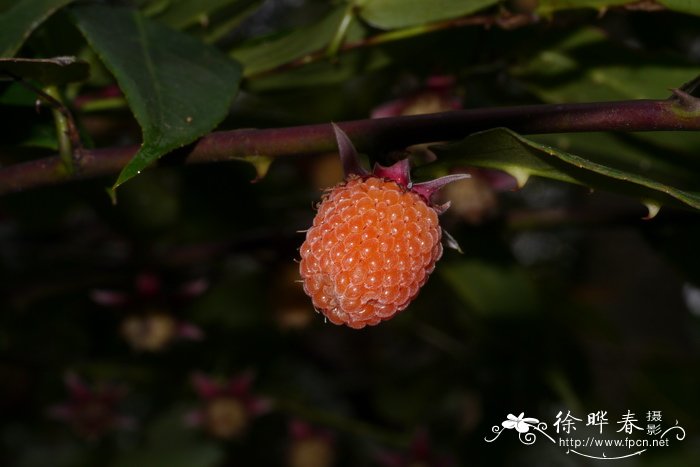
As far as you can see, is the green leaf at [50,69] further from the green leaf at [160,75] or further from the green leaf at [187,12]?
the green leaf at [187,12]

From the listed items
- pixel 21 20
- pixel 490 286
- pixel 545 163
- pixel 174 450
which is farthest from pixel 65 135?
pixel 174 450

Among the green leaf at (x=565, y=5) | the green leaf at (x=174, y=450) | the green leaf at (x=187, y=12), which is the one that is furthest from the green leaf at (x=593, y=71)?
the green leaf at (x=174, y=450)

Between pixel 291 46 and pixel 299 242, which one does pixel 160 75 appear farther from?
pixel 299 242

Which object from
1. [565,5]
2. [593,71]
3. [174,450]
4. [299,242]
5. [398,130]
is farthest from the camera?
[174,450]

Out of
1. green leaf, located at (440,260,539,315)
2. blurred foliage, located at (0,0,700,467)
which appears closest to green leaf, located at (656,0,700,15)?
blurred foliage, located at (0,0,700,467)

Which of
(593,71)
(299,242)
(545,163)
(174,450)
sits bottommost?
(174,450)

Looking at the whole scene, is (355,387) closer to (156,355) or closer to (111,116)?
(156,355)

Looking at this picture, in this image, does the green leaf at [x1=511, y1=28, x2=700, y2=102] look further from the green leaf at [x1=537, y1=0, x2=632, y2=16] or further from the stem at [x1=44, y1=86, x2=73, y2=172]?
the stem at [x1=44, y1=86, x2=73, y2=172]
